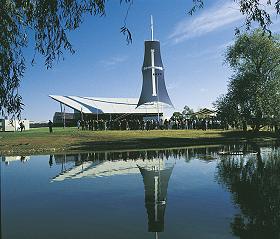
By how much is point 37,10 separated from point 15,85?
167 centimetres

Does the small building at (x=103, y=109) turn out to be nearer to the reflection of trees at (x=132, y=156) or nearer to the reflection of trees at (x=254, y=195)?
the reflection of trees at (x=132, y=156)

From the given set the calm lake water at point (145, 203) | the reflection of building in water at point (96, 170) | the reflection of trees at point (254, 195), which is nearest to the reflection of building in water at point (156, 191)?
the calm lake water at point (145, 203)

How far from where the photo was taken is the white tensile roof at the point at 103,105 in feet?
233

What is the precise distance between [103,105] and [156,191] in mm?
62828

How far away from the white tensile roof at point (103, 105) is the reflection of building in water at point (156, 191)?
164ft

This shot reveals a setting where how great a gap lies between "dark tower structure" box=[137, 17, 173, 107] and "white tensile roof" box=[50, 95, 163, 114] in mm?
3165

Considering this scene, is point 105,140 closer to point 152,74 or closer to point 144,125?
point 144,125

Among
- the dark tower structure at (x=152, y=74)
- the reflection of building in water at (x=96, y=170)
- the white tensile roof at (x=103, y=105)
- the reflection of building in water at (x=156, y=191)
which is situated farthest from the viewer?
the white tensile roof at (x=103, y=105)

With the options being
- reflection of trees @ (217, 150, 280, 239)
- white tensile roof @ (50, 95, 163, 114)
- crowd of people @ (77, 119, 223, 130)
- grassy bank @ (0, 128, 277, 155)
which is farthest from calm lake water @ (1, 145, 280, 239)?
white tensile roof @ (50, 95, 163, 114)

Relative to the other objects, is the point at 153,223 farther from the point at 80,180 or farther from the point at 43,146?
the point at 43,146

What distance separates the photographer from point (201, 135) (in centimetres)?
4488

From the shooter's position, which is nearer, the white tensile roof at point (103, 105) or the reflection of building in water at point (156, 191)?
the reflection of building in water at point (156, 191)

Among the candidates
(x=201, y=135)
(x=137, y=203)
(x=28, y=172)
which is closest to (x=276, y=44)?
(x=201, y=135)

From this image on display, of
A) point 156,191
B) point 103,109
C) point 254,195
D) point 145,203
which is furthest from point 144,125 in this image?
point 145,203
